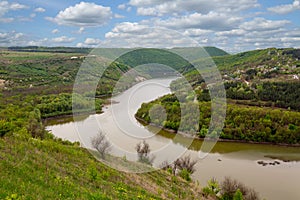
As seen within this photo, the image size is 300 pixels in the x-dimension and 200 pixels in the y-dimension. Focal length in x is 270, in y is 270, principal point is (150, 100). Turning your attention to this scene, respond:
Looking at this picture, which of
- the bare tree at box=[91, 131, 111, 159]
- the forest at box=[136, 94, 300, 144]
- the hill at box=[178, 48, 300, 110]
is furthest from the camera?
the hill at box=[178, 48, 300, 110]

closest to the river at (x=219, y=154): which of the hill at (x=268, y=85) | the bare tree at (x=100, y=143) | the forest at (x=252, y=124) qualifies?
the bare tree at (x=100, y=143)

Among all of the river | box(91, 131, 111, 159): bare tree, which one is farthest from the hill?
box(91, 131, 111, 159): bare tree

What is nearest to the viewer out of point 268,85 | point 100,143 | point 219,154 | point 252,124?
point 100,143

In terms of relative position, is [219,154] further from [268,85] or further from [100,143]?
[268,85]

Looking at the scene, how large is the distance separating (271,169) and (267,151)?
315 inches

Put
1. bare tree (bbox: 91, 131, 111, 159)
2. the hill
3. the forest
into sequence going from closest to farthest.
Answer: bare tree (bbox: 91, 131, 111, 159) < the forest < the hill

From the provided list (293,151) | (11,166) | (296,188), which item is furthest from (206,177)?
(11,166)

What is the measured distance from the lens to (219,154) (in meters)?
35.5

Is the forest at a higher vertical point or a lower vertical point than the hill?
lower

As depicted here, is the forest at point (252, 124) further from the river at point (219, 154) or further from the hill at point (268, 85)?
the hill at point (268, 85)

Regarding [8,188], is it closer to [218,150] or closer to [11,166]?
[11,166]

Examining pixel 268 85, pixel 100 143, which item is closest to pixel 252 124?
pixel 268 85

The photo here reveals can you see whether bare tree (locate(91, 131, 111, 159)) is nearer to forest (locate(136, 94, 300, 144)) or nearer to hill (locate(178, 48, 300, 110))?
forest (locate(136, 94, 300, 144))

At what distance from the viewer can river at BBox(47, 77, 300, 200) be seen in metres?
18.0
